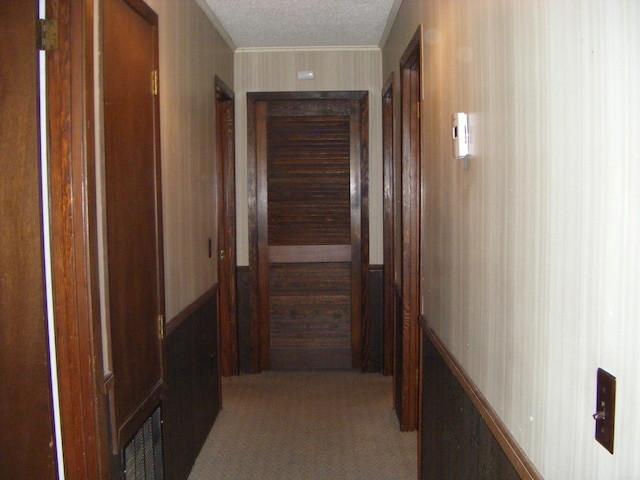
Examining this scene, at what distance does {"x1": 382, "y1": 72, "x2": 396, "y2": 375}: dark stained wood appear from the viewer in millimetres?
4113

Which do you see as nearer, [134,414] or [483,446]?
[483,446]

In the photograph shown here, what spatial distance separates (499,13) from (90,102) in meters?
1.17

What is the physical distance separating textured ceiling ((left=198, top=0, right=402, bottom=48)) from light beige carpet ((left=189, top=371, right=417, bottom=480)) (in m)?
2.49

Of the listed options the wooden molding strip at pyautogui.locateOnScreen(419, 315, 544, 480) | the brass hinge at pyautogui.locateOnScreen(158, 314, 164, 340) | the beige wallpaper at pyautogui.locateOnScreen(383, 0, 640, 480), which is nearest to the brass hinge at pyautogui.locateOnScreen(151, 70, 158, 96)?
the brass hinge at pyautogui.locateOnScreen(158, 314, 164, 340)

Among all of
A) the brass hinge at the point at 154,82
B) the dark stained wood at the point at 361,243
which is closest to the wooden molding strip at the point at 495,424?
the brass hinge at the point at 154,82

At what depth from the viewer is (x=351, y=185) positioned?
4621 mm

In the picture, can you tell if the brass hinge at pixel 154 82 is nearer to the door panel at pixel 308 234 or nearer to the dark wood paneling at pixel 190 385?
the dark wood paneling at pixel 190 385

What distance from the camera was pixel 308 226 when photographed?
4.66 m

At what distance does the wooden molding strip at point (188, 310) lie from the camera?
2.63m

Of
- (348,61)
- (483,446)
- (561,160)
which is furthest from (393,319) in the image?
(561,160)

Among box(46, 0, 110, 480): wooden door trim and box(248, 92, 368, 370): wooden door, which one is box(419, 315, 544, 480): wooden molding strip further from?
box(248, 92, 368, 370): wooden door

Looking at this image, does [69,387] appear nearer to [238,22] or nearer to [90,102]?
[90,102]

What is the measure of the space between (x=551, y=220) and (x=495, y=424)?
0.63 metres

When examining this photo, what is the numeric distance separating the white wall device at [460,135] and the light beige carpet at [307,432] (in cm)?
186
